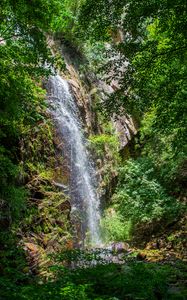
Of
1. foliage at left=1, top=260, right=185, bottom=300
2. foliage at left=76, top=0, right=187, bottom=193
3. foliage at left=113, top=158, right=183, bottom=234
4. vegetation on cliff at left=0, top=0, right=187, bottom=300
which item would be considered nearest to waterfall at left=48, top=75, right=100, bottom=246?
vegetation on cliff at left=0, top=0, right=187, bottom=300

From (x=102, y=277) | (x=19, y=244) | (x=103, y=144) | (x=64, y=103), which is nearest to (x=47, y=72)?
(x=19, y=244)

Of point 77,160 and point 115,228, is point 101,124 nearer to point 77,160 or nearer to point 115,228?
point 77,160

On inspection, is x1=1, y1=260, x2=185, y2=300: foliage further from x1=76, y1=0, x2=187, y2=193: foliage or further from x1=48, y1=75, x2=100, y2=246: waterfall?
x1=48, y1=75, x2=100, y2=246: waterfall

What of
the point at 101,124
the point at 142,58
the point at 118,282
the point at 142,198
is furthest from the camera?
the point at 142,198

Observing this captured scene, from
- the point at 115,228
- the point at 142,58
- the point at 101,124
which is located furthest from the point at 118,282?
the point at 115,228

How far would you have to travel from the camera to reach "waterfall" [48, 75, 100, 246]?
46.5 ft

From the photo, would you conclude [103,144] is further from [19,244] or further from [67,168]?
[19,244]

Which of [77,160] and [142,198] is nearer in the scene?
[142,198]

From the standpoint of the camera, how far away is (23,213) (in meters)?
10.5

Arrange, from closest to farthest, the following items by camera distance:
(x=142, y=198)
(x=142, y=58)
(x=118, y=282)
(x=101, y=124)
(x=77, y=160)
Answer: (x=118, y=282), (x=142, y=58), (x=101, y=124), (x=142, y=198), (x=77, y=160)

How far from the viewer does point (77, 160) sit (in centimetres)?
1492

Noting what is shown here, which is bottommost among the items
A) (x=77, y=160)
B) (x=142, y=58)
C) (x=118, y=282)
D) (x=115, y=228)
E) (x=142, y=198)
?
(x=118, y=282)

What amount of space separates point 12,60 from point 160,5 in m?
4.17

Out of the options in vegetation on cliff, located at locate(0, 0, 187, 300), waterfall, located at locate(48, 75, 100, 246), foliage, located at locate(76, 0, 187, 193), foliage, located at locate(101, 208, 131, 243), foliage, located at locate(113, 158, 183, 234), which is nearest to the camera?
vegetation on cliff, located at locate(0, 0, 187, 300)
